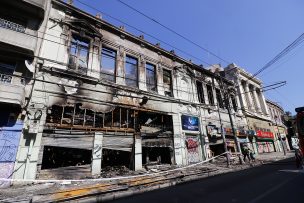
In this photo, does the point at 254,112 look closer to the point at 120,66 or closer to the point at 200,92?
the point at 200,92

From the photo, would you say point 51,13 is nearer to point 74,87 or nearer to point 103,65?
point 103,65

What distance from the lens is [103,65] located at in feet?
44.7

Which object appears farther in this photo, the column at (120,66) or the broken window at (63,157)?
the column at (120,66)

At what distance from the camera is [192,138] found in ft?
55.4

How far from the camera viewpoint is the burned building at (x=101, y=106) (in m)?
9.90

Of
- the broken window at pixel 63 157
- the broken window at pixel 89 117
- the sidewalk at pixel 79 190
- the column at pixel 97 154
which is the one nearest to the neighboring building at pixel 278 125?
the broken window at pixel 89 117

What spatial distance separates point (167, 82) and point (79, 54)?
8.38 metres

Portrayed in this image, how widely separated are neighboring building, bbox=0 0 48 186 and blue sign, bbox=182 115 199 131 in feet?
38.1

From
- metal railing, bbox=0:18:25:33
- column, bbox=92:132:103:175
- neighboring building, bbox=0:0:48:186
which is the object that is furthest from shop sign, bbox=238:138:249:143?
metal railing, bbox=0:18:25:33

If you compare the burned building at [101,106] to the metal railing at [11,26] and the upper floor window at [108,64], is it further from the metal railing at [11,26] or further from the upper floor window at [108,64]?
the metal railing at [11,26]

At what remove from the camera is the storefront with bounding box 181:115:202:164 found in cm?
1620

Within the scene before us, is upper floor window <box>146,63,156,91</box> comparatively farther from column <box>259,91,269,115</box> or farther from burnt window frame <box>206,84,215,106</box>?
column <box>259,91,269,115</box>

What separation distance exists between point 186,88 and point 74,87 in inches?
451

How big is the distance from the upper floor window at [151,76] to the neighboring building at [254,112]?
47.7 feet
